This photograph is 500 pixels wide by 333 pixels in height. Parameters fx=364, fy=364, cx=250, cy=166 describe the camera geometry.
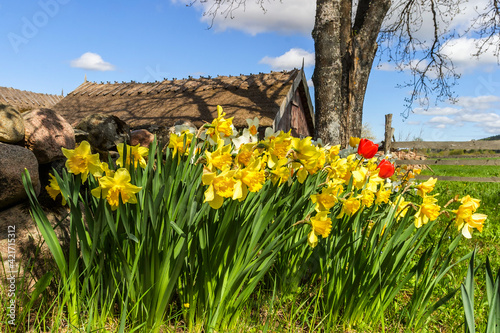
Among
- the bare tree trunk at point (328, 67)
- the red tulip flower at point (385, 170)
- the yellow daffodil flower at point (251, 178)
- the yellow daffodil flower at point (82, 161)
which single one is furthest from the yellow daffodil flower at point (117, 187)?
the bare tree trunk at point (328, 67)

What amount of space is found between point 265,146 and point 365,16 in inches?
254

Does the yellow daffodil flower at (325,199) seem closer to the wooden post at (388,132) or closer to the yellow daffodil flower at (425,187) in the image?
the yellow daffodil flower at (425,187)

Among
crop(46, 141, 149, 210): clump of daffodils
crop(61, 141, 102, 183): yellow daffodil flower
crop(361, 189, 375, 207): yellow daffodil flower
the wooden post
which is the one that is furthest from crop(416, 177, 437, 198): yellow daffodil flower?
the wooden post

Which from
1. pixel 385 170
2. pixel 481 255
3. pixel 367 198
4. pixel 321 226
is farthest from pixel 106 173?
pixel 481 255

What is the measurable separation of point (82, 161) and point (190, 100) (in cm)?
843

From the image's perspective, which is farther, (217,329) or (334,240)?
(334,240)

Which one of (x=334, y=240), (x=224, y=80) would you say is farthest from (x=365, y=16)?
(x=334, y=240)

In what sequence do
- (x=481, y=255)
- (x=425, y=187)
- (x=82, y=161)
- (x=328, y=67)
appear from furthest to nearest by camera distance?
(x=328, y=67) → (x=481, y=255) → (x=425, y=187) → (x=82, y=161)

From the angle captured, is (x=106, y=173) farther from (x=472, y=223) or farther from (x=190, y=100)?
(x=190, y=100)

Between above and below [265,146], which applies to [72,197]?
below

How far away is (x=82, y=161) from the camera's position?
1.47 metres

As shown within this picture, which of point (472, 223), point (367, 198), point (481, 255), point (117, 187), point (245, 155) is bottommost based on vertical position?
point (481, 255)

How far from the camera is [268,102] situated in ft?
29.5

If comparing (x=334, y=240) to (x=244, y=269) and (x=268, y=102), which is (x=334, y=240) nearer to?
(x=244, y=269)
